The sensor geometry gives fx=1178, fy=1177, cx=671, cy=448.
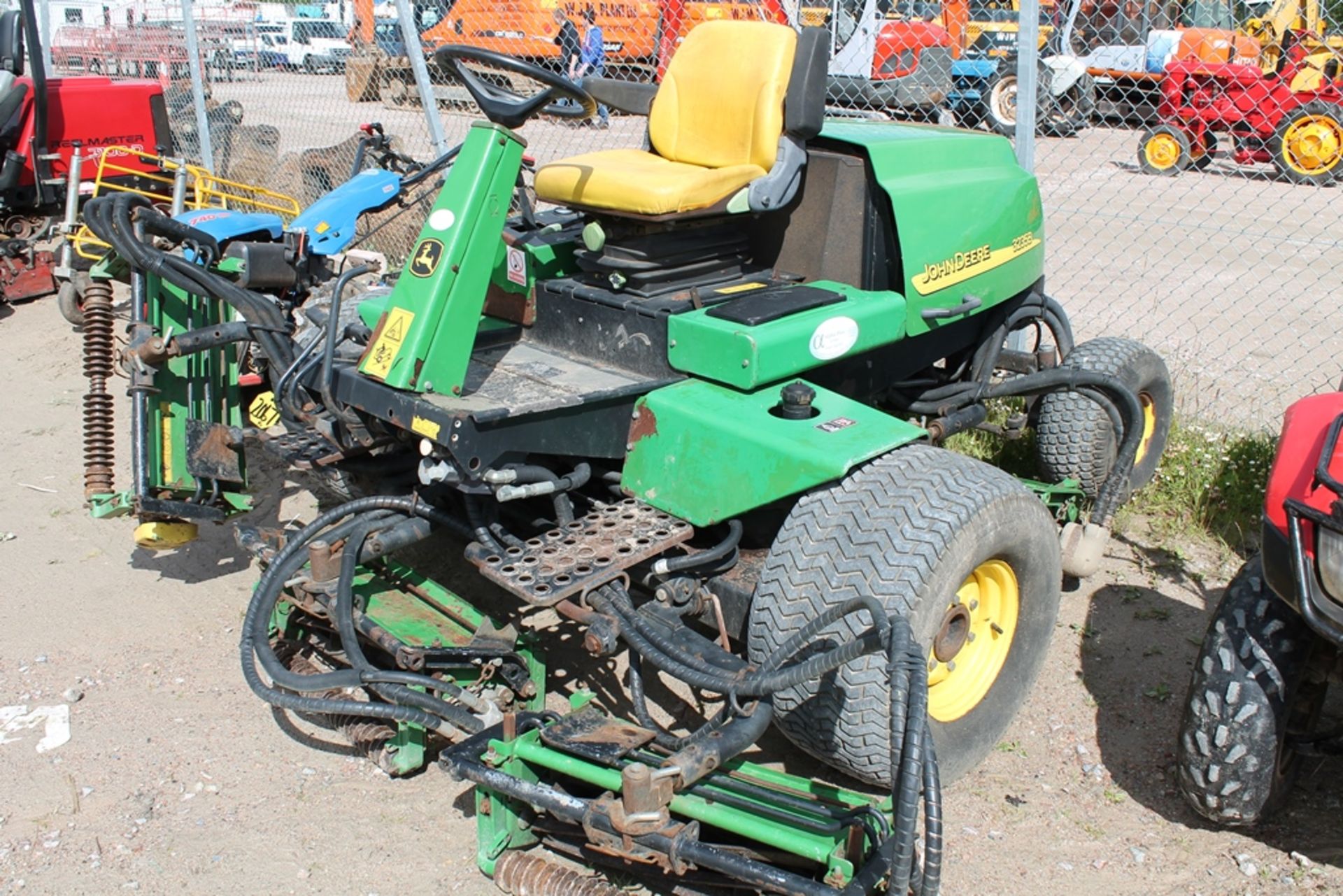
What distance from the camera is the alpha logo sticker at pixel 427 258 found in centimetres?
302

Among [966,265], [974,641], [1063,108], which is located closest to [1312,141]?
[1063,108]

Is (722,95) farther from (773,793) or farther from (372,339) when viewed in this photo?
(773,793)

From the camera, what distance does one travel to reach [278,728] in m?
3.31

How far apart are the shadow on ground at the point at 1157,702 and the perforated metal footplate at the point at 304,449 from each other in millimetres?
2347

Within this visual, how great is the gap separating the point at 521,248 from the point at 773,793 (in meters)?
1.85

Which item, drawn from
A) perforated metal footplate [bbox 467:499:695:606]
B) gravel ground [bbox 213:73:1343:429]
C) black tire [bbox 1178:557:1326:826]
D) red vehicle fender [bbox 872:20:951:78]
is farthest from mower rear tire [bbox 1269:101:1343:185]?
perforated metal footplate [bbox 467:499:695:606]

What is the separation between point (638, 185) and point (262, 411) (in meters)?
2.02

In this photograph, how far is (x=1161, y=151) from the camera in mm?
11047

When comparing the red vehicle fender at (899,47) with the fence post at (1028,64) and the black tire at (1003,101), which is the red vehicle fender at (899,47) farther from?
the fence post at (1028,64)

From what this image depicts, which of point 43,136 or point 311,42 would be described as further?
point 311,42

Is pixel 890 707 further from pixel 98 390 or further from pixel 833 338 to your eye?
pixel 98 390

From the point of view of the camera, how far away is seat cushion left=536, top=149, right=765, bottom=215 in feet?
10.8

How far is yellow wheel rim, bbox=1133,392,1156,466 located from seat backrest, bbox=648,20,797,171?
1974 mm

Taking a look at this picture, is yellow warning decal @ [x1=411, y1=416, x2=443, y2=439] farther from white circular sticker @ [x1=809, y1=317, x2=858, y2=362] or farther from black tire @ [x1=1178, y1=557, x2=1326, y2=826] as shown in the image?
black tire @ [x1=1178, y1=557, x2=1326, y2=826]
